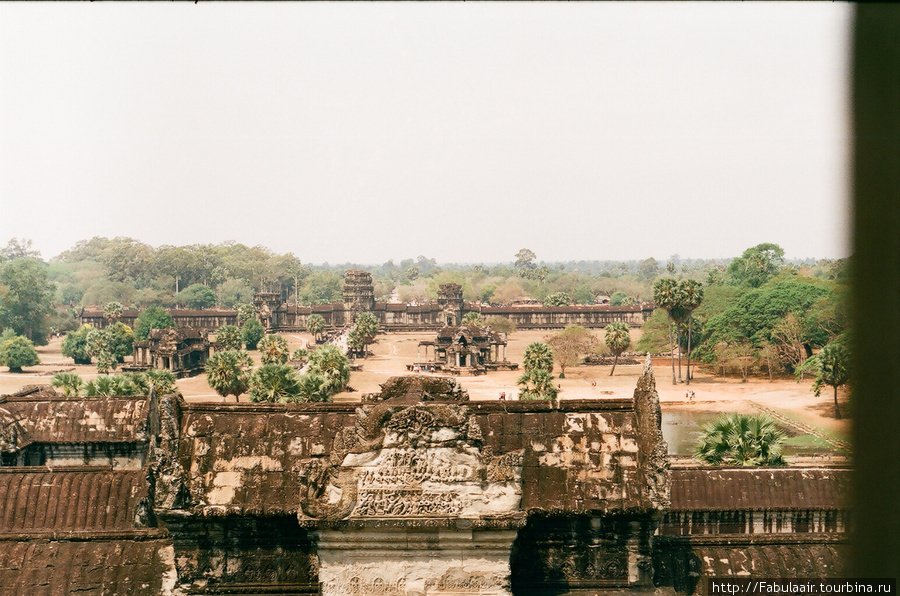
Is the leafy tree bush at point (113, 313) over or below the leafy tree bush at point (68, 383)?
over

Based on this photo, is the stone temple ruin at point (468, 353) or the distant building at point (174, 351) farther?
the stone temple ruin at point (468, 353)

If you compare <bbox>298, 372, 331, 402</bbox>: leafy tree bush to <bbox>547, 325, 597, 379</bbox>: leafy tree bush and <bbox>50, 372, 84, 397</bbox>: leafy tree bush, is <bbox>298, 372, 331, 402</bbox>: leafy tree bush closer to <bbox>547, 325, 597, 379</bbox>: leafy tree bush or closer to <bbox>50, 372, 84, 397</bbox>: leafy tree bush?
<bbox>50, 372, 84, 397</bbox>: leafy tree bush

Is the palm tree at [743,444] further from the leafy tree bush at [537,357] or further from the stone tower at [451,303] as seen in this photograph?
the stone tower at [451,303]

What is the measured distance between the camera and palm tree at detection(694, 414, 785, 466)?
24984mm

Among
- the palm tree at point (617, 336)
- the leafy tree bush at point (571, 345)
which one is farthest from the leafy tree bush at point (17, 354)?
the palm tree at point (617, 336)

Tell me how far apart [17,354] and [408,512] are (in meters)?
82.7

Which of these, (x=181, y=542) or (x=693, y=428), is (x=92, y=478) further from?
(x=693, y=428)

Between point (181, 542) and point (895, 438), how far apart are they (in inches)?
348

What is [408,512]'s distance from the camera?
29.9 ft

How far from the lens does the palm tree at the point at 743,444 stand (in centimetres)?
2498

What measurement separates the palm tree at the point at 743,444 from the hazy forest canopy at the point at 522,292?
3.81 m

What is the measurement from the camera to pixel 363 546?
9273 millimetres

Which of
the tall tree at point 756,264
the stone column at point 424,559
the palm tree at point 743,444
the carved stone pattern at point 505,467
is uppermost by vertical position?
the tall tree at point 756,264

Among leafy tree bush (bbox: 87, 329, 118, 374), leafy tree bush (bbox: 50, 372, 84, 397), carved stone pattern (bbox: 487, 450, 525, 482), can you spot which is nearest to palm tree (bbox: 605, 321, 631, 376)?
leafy tree bush (bbox: 87, 329, 118, 374)
